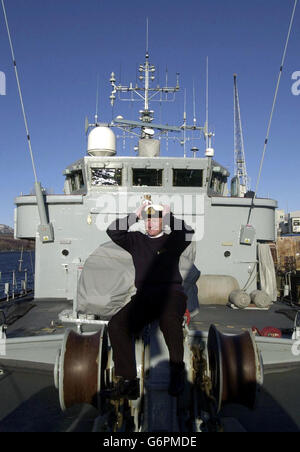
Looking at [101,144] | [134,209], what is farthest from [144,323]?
[101,144]

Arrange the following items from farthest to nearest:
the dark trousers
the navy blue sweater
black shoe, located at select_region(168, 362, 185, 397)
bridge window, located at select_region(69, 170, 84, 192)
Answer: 1. bridge window, located at select_region(69, 170, 84, 192)
2. the navy blue sweater
3. the dark trousers
4. black shoe, located at select_region(168, 362, 185, 397)

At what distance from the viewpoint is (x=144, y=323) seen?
11.1ft

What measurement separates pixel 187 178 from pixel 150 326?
7.31m

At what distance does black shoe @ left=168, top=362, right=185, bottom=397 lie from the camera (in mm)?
3092

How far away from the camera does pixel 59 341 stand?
17.4 ft

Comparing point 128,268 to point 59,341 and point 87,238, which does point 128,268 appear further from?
point 87,238

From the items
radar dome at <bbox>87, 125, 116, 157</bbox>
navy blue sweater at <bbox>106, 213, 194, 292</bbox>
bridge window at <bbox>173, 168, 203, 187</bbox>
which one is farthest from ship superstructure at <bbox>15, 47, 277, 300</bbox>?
navy blue sweater at <bbox>106, 213, 194, 292</bbox>

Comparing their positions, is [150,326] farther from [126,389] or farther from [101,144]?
[101,144]

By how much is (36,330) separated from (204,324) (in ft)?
10.6

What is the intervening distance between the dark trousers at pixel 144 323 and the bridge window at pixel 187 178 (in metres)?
7.53

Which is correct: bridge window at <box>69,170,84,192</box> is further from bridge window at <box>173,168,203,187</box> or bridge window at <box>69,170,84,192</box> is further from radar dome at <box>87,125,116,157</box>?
bridge window at <box>173,168,203,187</box>

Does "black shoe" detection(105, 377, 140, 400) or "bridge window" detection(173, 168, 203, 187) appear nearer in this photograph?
"black shoe" detection(105, 377, 140, 400)

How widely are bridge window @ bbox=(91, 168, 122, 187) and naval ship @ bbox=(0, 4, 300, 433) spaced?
0.03 meters

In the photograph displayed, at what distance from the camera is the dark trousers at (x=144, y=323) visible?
324cm
